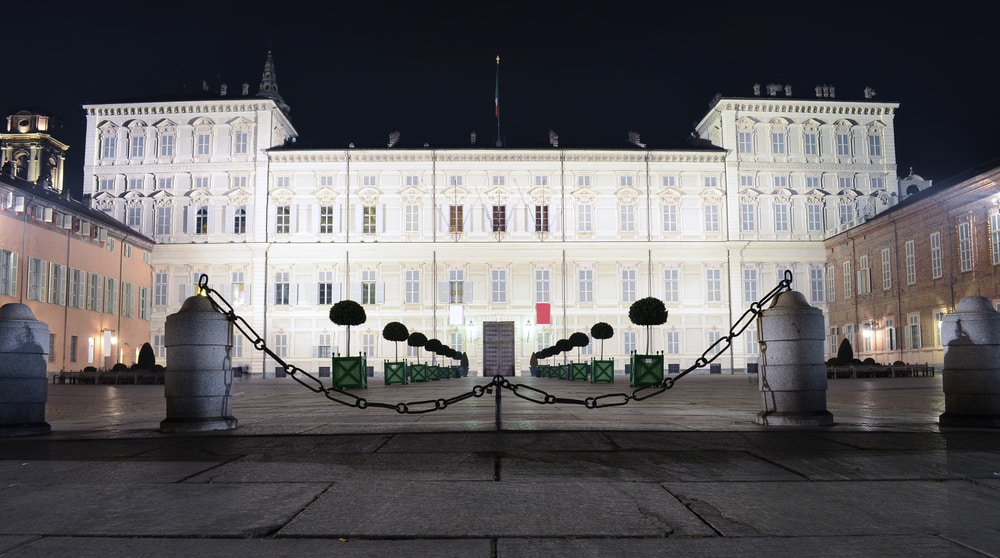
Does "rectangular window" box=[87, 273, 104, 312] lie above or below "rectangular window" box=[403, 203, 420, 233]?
below

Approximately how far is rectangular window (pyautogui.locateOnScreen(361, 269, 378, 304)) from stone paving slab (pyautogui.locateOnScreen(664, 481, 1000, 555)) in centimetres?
4365

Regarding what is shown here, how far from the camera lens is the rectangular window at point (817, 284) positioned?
4819 centimetres

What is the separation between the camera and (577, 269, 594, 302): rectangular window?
1884 inches

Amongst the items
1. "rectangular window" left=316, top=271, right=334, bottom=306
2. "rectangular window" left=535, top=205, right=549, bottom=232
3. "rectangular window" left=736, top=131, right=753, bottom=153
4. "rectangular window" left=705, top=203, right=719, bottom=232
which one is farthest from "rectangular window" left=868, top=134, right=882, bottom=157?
"rectangular window" left=316, top=271, right=334, bottom=306

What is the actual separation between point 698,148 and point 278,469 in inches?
1818

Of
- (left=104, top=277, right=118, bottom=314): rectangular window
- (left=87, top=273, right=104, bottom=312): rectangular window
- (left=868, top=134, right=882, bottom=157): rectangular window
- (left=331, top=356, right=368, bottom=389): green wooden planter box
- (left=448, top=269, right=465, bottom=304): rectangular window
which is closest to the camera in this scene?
(left=331, top=356, right=368, bottom=389): green wooden planter box

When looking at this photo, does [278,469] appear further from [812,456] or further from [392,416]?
[392,416]

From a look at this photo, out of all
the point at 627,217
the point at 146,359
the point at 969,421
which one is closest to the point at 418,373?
the point at 146,359

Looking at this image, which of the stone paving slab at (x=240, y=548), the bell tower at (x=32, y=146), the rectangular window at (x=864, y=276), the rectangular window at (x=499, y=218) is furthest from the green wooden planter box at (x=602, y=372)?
the bell tower at (x=32, y=146)

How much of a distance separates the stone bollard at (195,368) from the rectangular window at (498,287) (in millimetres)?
39934

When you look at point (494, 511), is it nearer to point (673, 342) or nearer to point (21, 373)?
point (21, 373)

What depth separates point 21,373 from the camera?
7605 mm

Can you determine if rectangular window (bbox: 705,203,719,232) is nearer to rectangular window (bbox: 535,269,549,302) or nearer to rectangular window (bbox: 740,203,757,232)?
rectangular window (bbox: 740,203,757,232)

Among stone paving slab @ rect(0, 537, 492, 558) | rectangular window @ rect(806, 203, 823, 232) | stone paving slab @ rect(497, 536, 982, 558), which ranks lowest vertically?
stone paving slab @ rect(497, 536, 982, 558)
